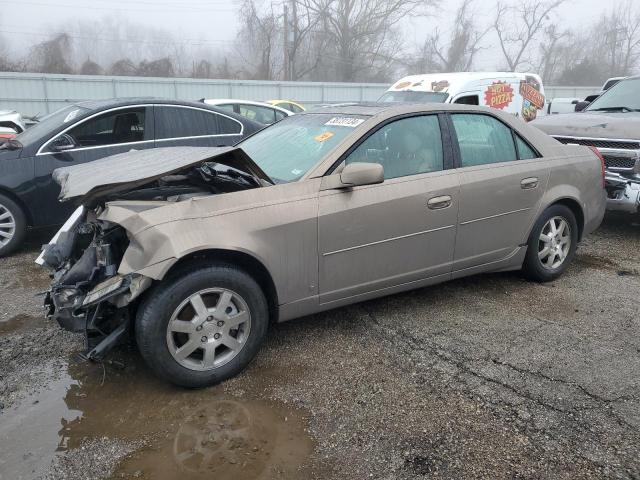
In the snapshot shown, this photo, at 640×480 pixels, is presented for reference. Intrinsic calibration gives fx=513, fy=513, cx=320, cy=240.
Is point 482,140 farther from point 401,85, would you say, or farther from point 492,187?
point 401,85

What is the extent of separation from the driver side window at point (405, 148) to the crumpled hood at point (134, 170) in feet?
2.56

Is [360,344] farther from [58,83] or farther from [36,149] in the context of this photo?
[58,83]

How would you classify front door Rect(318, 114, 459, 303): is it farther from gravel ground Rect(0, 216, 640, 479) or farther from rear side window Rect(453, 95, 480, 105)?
rear side window Rect(453, 95, 480, 105)

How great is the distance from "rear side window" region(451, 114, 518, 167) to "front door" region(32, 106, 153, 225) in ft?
12.3

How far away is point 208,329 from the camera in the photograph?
9.91ft

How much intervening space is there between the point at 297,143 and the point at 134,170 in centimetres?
121

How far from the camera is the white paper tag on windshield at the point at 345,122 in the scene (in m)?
3.68

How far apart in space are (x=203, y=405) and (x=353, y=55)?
142 feet

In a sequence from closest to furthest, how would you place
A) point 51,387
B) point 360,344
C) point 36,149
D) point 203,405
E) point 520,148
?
point 203,405, point 51,387, point 360,344, point 520,148, point 36,149

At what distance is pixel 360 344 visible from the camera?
11.8ft

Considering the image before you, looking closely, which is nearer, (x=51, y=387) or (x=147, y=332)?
(x=147, y=332)

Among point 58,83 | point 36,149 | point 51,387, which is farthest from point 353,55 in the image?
point 51,387

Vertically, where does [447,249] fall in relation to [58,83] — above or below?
below

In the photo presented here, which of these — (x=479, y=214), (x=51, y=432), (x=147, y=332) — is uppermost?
(x=479, y=214)
